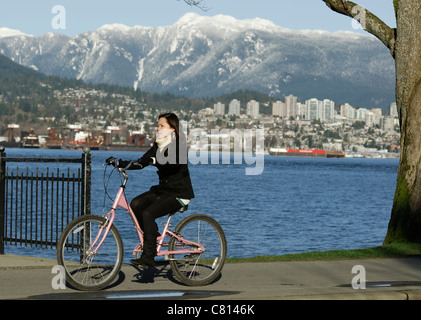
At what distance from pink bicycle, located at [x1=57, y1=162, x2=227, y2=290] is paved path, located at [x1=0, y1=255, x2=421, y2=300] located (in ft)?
0.49

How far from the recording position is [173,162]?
8.71 m

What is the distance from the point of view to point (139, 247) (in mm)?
8703

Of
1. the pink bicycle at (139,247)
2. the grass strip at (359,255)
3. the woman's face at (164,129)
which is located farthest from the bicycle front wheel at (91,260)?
the grass strip at (359,255)

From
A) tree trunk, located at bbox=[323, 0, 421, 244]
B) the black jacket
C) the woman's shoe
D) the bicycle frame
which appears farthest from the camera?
tree trunk, located at bbox=[323, 0, 421, 244]

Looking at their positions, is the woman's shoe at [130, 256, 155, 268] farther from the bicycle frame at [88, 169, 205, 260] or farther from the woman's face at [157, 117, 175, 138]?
the woman's face at [157, 117, 175, 138]

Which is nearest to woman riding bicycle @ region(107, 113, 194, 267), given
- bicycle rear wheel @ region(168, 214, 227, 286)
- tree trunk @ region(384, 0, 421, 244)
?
bicycle rear wheel @ region(168, 214, 227, 286)

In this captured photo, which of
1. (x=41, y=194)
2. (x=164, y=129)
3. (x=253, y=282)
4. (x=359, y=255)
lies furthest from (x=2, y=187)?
(x=359, y=255)

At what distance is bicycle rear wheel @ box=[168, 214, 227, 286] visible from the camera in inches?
348

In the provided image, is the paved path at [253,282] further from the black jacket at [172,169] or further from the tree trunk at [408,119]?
the tree trunk at [408,119]

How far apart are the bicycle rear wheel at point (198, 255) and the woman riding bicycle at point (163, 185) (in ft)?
0.83

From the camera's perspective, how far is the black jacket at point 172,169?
8.71 metres
